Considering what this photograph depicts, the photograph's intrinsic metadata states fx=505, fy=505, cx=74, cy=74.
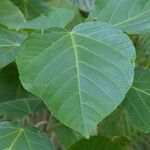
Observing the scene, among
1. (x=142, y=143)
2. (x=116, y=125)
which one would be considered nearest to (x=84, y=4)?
(x=116, y=125)

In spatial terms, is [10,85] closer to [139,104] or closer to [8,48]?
[8,48]

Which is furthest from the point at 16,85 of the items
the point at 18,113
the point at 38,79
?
the point at 38,79

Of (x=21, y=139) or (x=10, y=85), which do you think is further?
(x=10, y=85)

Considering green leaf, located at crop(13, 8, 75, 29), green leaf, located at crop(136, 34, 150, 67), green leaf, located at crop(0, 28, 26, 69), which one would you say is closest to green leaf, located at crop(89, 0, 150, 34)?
green leaf, located at crop(13, 8, 75, 29)

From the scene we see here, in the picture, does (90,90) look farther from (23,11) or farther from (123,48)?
(23,11)

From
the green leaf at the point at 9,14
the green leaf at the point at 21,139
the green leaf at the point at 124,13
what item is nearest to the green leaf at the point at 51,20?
the green leaf at the point at 124,13

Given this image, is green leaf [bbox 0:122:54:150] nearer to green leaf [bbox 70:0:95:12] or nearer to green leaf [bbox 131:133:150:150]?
green leaf [bbox 70:0:95:12]

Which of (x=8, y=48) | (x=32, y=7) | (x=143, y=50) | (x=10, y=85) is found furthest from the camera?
(x=143, y=50)
